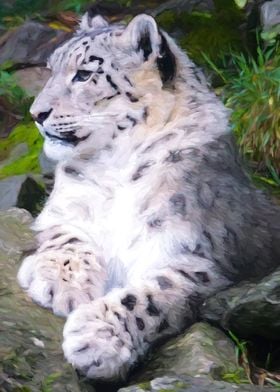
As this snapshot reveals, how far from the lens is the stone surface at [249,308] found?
12.3 ft

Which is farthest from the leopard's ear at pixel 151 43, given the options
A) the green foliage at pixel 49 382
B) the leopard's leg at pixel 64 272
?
the green foliage at pixel 49 382

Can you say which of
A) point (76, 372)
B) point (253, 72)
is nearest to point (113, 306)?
point (76, 372)

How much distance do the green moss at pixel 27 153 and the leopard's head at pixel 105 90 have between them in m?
2.26

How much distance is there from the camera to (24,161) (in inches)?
263

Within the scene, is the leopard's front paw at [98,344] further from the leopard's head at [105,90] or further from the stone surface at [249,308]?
the leopard's head at [105,90]

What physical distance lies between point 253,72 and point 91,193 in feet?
7.62

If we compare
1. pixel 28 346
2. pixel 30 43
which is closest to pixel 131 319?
pixel 28 346

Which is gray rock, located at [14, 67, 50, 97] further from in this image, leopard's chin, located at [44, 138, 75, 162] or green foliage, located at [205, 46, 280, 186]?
leopard's chin, located at [44, 138, 75, 162]

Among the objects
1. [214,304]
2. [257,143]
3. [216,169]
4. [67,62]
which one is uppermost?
[67,62]

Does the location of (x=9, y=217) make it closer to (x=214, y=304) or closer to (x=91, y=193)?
(x=91, y=193)

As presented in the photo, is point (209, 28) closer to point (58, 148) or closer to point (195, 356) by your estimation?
point (58, 148)

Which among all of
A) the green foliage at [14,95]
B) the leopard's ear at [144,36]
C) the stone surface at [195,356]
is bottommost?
the green foliage at [14,95]

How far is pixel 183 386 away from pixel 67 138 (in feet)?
3.98

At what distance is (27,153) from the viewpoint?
6816mm
